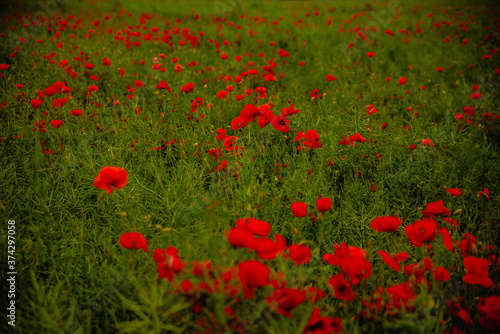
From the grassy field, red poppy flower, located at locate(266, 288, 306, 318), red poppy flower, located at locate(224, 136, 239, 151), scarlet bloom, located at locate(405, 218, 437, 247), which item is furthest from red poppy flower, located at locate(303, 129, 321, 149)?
red poppy flower, located at locate(266, 288, 306, 318)

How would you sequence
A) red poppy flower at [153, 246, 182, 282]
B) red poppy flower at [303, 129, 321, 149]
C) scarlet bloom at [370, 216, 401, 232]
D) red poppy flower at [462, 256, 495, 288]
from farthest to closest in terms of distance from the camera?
red poppy flower at [303, 129, 321, 149] < scarlet bloom at [370, 216, 401, 232] < red poppy flower at [462, 256, 495, 288] < red poppy flower at [153, 246, 182, 282]

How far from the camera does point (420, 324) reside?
956 mm

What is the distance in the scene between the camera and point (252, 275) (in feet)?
2.63

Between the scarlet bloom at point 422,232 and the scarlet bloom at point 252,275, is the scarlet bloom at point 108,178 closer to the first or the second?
the scarlet bloom at point 252,275

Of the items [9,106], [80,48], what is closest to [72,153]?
[9,106]

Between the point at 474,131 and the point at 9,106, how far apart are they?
4180 millimetres

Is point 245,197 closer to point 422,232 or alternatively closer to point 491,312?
point 422,232

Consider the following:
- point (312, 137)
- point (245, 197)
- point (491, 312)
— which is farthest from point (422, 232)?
point (312, 137)

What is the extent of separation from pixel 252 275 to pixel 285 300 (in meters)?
0.11

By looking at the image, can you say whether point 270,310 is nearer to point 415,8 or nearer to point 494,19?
point 494,19

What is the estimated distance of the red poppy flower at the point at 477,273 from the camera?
1008mm

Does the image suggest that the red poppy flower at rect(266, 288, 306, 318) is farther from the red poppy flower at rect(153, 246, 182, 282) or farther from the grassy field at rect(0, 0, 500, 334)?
the red poppy flower at rect(153, 246, 182, 282)

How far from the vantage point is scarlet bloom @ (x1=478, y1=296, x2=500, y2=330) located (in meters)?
0.92

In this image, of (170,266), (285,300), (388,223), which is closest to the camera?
(285,300)
